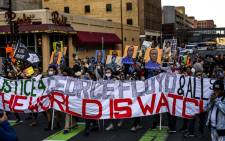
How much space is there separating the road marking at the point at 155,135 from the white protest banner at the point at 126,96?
1.69ft

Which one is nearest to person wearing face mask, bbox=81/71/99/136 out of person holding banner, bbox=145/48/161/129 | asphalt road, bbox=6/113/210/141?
asphalt road, bbox=6/113/210/141

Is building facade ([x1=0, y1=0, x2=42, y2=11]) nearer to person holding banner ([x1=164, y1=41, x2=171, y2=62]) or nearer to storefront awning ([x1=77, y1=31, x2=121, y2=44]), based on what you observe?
storefront awning ([x1=77, y1=31, x2=121, y2=44])

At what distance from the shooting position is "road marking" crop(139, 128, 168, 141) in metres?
10.3

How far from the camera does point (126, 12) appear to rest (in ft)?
234

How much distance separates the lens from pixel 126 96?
36.7ft

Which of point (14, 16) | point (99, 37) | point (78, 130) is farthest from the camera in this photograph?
point (99, 37)

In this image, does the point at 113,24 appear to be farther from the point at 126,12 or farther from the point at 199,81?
the point at 199,81

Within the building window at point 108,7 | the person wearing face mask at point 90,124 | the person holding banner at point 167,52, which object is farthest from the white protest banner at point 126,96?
the building window at point 108,7

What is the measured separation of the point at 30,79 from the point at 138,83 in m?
3.17

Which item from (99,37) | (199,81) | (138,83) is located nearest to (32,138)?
(138,83)

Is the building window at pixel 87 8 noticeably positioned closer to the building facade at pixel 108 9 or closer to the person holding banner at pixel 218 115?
the building facade at pixel 108 9

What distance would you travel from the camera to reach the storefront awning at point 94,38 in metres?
38.8

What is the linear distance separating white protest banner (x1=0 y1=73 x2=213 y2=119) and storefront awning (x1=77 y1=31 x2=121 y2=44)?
88.8 feet

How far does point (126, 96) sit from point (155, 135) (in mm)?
1274
